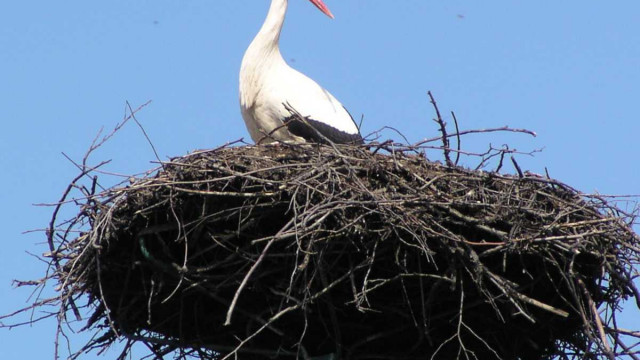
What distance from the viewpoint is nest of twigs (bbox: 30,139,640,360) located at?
7242 millimetres

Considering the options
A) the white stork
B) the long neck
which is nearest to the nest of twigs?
the white stork

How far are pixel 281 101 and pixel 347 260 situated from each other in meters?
2.18

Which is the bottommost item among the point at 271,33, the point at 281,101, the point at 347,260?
the point at 347,260

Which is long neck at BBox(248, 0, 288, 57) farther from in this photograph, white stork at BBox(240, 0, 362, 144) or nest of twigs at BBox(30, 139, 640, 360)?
nest of twigs at BBox(30, 139, 640, 360)

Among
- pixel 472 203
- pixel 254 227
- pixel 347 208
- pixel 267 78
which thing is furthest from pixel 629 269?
pixel 267 78

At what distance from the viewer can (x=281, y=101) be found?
30.6 ft

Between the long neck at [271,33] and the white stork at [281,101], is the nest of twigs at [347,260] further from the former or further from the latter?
the long neck at [271,33]

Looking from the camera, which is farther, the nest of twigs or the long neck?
the long neck

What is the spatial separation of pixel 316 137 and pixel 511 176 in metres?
1.72

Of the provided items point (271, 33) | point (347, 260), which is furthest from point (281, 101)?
point (347, 260)

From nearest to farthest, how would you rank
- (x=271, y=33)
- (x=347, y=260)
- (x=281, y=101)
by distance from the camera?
(x=347, y=260)
(x=281, y=101)
(x=271, y=33)

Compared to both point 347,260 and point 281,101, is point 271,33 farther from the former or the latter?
point 347,260

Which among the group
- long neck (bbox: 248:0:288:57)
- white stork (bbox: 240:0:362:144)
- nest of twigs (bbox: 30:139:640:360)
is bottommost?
nest of twigs (bbox: 30:139:640:360)

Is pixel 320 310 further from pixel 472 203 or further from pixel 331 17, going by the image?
pixel 331 17
